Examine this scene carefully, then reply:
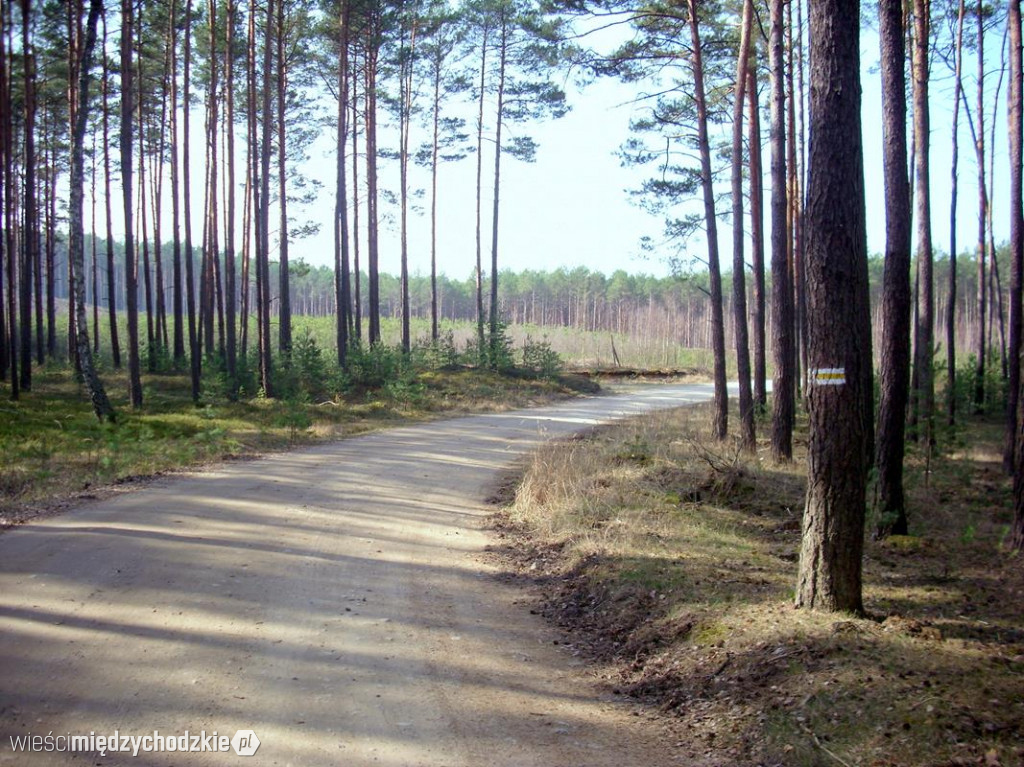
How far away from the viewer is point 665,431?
16609mm

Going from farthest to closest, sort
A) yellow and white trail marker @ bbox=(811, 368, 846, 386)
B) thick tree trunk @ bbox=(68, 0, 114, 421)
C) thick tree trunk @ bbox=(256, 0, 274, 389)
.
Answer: thick tree trunk @ bbox=(256, 0, 274, 389) < thick tree trunk @ bbox=(68, 0, 114, 421) < yellow and white trail marker @ bbox=(811, 368, 846, 386)

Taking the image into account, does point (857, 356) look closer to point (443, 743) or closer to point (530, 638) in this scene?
point (530, 638)

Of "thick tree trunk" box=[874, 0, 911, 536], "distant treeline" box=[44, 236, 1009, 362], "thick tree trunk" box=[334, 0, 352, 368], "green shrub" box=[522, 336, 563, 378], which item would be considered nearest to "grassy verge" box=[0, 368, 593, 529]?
"green shrub" box=[522, 336, 563, 378]

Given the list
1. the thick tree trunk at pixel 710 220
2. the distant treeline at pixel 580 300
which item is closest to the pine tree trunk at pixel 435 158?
the thick tree trunk at pixel 710 220

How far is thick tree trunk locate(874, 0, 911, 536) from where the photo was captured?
834 centimetres

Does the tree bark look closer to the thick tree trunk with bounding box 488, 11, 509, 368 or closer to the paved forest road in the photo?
the thick tree trunk with bounding box 488, 11, 509, 368

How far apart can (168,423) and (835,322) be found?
669 inches

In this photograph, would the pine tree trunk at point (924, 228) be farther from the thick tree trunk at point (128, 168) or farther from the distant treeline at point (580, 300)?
the distant treeline at point (580, 300)

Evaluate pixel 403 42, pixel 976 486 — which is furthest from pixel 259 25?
pixel 976 486

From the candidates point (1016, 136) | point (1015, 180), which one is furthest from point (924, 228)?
point (1016, 136)

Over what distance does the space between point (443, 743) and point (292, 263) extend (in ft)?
114

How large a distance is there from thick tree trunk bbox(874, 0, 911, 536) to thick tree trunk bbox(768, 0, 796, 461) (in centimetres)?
437

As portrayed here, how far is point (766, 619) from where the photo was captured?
5.31m

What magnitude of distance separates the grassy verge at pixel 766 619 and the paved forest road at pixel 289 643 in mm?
511
